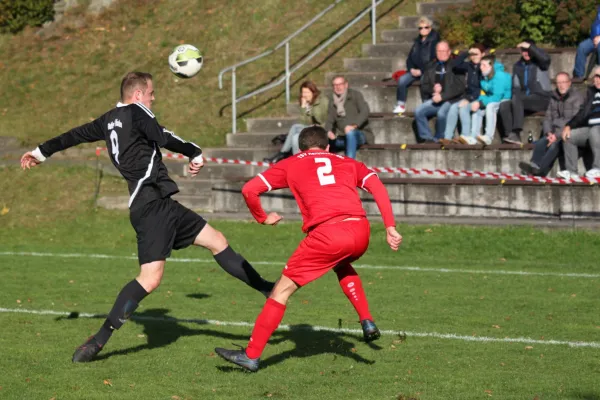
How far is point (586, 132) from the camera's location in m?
16.6

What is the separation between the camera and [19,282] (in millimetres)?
13117

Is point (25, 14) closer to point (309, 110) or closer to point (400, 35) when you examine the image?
point (400, 35)

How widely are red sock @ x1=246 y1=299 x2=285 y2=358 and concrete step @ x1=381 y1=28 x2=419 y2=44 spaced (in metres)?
15.0

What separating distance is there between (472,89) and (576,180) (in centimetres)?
284

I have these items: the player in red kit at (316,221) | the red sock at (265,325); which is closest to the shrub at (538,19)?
the player in red kit at (316,221)

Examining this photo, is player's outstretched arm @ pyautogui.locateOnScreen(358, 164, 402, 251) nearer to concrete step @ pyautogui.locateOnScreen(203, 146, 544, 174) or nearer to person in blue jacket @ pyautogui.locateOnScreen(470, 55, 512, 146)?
concrete step @ pyautogui.locateOnScreen(203, 146, 544, 174)

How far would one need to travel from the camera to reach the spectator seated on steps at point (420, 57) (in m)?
19.5

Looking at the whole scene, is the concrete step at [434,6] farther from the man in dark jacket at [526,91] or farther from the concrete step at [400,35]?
the man in dark jacket at [526,91]

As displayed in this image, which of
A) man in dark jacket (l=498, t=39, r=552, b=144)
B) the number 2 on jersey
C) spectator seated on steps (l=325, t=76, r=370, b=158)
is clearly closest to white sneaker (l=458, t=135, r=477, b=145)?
man in dark jacket (l=498, t=39, r=552, b=144)

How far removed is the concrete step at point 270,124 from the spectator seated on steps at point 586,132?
5.83 m

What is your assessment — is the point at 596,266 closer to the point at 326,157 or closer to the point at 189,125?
the point at 326,157

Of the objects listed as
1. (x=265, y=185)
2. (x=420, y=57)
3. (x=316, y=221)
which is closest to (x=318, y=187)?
(x=316, y=221)

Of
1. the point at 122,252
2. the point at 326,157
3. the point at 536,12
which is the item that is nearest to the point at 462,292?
the point at 326,157

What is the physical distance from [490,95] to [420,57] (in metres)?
2.11
